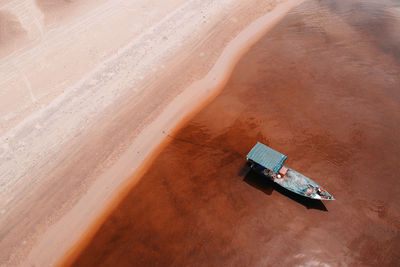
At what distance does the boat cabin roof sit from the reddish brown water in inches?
79.0

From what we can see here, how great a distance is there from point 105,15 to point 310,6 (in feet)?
93.7

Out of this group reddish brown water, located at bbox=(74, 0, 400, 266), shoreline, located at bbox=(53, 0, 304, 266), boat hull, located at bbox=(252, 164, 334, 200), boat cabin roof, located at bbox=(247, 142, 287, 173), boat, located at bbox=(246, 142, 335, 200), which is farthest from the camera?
boat cabin roof, located at bbox=(247, 142, 287, 173)

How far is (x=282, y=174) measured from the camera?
65.9 feet

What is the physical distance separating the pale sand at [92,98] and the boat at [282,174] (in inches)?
345

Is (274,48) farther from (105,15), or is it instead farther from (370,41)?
(105,15)

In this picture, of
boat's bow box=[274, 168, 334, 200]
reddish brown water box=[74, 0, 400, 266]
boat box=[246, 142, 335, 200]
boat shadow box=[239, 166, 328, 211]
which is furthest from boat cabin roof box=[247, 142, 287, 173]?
reddish brown water box=[74, 0, 400, 266]

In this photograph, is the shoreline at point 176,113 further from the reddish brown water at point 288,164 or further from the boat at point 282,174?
the boat at point 282,174

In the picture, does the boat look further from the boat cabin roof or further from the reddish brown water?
the reddish brown water

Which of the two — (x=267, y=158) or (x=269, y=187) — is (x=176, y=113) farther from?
(x=269, y=187)

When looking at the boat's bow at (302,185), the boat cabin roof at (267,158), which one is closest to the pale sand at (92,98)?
→ the boat cabin roof at (267,158)

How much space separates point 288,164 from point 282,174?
6.29 ft

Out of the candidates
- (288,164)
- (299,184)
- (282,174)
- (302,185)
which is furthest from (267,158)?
(302,185)

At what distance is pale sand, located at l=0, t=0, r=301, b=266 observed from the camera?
19.5 meters

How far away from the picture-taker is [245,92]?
2703 cm
